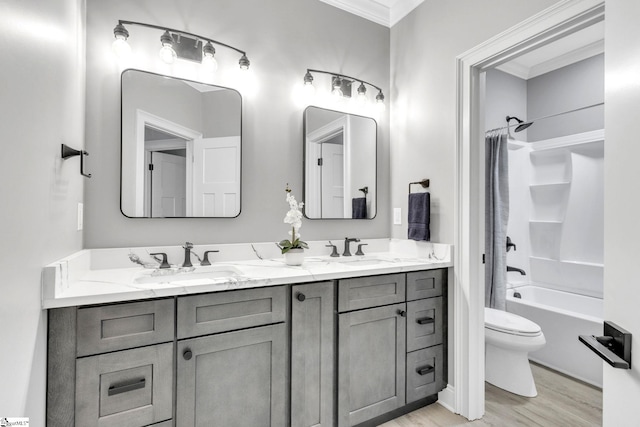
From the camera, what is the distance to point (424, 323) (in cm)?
191

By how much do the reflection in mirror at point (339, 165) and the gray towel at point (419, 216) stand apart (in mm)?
356

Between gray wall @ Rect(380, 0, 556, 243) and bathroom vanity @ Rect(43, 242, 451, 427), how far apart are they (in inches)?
21.4

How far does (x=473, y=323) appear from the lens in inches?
75.3

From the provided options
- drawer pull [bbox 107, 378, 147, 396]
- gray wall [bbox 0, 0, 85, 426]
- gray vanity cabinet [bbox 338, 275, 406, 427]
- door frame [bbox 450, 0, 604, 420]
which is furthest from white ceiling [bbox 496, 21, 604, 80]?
drawer pull [bbox 107, 378, 147, 396]

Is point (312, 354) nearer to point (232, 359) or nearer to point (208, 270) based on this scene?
point (232, 359)

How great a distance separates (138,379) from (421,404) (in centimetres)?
164

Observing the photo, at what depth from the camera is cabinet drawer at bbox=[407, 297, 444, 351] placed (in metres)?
1.87

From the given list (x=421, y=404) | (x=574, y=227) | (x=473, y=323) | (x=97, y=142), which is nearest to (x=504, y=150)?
(x=574, y=227)

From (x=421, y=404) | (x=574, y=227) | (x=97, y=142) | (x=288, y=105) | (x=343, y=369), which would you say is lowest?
(x=421, y=404)

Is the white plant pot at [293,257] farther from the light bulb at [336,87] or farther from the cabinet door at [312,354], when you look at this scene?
the light bulb at [336,87]

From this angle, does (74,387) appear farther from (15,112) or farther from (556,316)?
(556,316)

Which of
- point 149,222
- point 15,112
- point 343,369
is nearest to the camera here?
point 15,112

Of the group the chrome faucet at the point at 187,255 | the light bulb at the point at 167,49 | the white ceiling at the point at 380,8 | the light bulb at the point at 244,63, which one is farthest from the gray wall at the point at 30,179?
the white ceiling at the point at 380,8

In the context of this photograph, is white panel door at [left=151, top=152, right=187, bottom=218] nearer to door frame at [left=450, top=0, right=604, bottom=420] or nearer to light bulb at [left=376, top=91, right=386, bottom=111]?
light bulb at [left=376, top=91, right=386, bottom=111]
